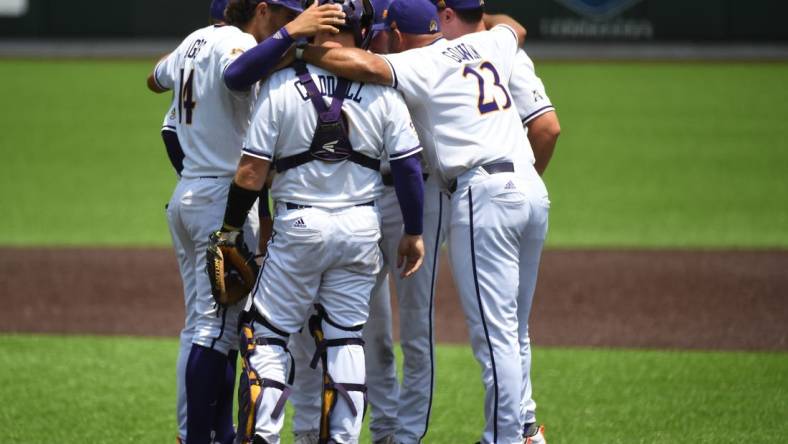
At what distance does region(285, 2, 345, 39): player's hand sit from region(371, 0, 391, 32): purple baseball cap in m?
0.37

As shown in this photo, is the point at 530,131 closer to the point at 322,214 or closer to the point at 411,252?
the point at 411,252

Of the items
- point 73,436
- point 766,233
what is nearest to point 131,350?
point 73,436

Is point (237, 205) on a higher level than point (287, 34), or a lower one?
lower

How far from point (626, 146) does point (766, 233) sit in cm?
473

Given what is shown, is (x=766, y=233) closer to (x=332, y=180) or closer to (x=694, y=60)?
(x=332, y=180)

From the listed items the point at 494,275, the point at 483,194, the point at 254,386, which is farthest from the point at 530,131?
the point at 254,386

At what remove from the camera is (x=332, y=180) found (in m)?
4.32

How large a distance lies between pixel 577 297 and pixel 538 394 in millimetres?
2416

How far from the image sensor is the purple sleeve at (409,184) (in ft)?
14.3

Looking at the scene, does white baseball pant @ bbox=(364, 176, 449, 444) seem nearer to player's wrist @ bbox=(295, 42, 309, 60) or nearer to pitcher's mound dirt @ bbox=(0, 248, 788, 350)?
player's wrist @ bbox=(295, 42, 309, 60)

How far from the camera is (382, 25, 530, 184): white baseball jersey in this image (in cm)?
457

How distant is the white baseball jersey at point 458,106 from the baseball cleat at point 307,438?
133 centimetres

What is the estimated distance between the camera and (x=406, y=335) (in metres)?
5.00

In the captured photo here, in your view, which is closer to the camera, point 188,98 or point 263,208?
point 188,98
